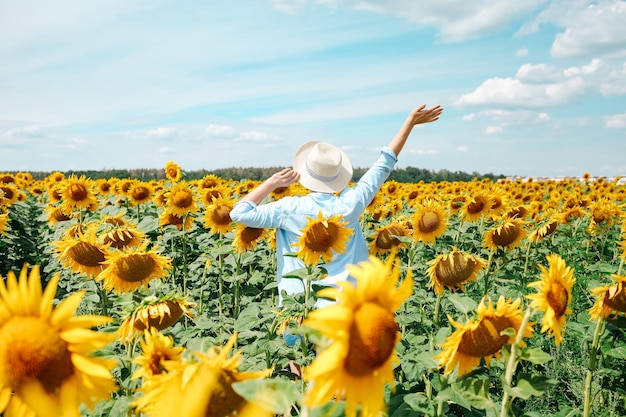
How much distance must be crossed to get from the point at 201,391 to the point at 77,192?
5.74m

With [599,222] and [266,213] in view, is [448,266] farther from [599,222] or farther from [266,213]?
[599,222]

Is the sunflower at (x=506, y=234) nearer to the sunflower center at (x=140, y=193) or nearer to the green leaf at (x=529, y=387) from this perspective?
the green leaf at (x=529, y=387)

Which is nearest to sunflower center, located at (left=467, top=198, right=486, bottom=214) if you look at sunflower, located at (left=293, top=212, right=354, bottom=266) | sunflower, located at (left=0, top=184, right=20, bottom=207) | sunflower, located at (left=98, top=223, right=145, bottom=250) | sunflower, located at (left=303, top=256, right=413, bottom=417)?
sunflower, located at (left=293, top=212, right=354, bottom=266)

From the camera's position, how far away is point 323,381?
3.64ft

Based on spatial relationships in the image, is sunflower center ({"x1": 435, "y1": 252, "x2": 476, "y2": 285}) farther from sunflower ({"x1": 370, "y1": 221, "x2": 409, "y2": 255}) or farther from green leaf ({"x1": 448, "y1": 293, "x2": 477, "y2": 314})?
green leaf ({"x1": 448, "y1": 293, "x2": 477, "y2": 314})

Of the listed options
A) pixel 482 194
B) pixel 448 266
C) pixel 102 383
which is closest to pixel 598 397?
pixel 448 266

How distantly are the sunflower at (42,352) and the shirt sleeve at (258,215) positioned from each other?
105 inches

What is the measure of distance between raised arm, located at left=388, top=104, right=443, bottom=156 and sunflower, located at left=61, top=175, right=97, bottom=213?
3.94 metres

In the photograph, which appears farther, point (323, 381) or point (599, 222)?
point (599, 222)

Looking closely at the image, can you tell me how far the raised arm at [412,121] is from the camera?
4410 millimetres

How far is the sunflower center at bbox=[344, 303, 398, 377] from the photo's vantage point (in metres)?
1.13

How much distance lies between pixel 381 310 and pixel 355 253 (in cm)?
285

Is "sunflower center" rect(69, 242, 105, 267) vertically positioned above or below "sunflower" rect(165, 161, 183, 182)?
below

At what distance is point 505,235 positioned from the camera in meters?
5.02
